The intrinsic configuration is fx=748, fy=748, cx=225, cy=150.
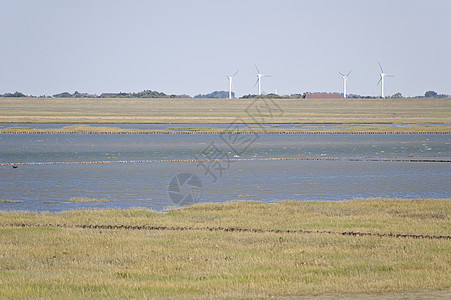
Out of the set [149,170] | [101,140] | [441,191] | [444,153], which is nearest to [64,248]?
[441,191]

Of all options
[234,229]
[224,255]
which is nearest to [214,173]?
[234,229]

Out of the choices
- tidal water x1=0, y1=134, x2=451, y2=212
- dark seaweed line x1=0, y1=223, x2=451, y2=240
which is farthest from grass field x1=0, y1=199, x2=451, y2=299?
tidal water x1=0, y1=134, x2=451, y2=212

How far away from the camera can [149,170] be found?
1766 inches

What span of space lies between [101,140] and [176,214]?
57.8m

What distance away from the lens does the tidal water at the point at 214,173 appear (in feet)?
104

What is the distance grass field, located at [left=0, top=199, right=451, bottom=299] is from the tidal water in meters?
6.10

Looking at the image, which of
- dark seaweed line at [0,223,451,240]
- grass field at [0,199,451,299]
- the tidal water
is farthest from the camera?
the tidal water

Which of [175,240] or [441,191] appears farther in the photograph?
[441,191]

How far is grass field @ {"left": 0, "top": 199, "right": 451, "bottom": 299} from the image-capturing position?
42.6 feet

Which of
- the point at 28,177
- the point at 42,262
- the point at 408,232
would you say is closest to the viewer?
the point at 42,262

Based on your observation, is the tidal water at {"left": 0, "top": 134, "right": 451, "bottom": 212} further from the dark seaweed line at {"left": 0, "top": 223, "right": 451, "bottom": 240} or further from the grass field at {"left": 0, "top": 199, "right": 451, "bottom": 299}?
the grass field at {"left": 0, "top": 199, "right": 451, "bottom": 299}

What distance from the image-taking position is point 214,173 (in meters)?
43.2

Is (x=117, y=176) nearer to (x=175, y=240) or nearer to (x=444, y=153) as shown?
(x=175, y=240)

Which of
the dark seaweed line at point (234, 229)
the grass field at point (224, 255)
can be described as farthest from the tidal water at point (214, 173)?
the grass field at point (224, 255)
